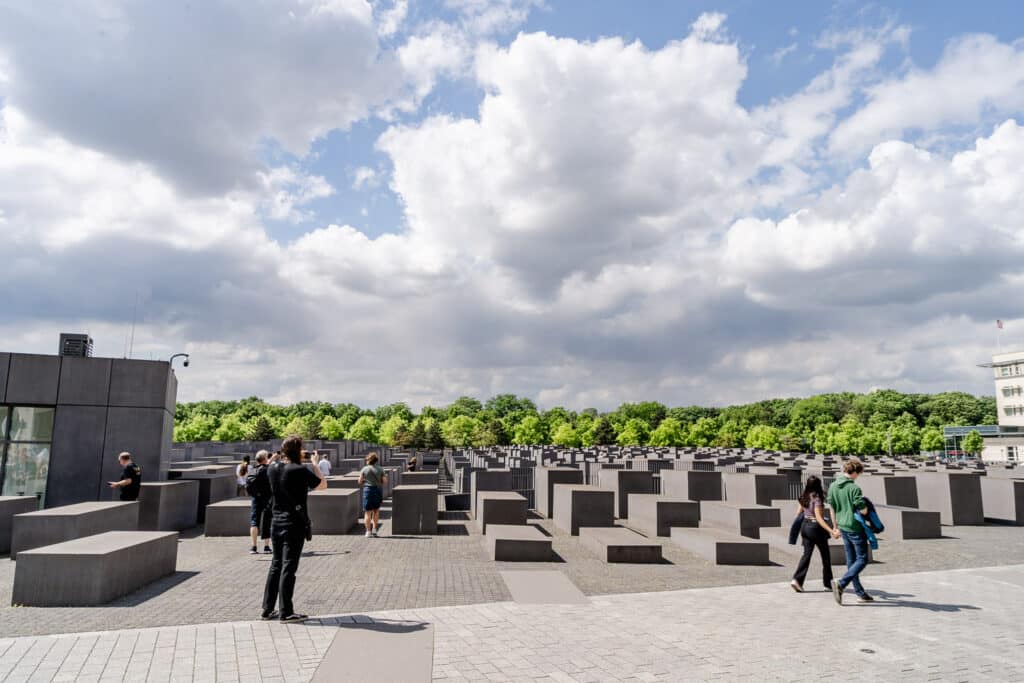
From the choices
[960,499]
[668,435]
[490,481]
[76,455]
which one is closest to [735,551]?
[490,481]

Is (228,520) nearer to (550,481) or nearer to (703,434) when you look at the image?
(550,481)

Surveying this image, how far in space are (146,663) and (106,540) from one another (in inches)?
158

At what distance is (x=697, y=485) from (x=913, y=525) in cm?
552

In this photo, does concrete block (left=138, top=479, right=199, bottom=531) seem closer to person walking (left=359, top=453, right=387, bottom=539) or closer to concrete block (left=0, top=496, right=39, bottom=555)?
concrete block (left=0, top=496, right=39, bottom=555)

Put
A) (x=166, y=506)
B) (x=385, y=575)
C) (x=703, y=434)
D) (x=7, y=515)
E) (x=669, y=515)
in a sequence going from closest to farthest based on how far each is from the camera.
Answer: (x=385, y=575) → (x=7, y=515) → (x=166, y=506) → (x=669, y=515) → (x=703, y=434)

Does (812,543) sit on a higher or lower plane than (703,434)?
lower

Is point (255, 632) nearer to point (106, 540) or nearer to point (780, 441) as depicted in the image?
point (106, 540)

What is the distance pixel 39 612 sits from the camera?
6.69 metres

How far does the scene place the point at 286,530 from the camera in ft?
19.8

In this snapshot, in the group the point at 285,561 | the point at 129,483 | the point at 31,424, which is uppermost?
the point at 31,424

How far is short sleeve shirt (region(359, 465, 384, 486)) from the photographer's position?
40.4ft

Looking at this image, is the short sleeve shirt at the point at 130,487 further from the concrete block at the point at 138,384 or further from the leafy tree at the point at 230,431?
the leafy tree at the point at 230,431

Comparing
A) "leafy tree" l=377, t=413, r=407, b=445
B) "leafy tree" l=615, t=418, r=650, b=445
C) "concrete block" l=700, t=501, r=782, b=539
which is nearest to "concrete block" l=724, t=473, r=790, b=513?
"concrete block" l=700, t=501, r=782, b=539

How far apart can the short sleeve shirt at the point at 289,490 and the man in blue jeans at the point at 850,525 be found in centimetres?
652
